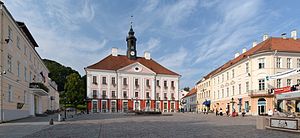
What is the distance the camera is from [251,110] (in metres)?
43.2

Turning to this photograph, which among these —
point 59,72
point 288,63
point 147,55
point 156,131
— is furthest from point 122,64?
point 156,131

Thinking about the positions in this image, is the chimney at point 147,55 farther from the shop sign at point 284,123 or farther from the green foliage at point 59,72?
the shop sign at point 284,123

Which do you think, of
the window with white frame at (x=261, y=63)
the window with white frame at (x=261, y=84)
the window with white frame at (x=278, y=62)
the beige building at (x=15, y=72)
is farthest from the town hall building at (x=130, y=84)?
the window with white frame at (x=278, y=62)

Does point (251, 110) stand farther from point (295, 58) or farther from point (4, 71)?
point (4, 71)

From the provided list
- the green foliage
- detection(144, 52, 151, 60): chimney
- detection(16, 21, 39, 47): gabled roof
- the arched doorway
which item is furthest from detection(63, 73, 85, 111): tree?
the green foliage

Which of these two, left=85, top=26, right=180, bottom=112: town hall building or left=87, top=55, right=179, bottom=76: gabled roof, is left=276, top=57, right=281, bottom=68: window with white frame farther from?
left=87, top=55, right=179, bottom=76: gabled roof

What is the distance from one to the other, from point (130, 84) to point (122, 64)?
5.55 meters

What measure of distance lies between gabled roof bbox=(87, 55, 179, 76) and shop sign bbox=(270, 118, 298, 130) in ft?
173

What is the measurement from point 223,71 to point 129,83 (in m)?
22.2

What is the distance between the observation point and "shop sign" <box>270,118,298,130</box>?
13.7 meters

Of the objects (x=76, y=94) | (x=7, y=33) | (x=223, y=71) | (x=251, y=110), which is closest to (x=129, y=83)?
(x=76, y=94)

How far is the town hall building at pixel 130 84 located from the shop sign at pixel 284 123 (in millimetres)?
47109

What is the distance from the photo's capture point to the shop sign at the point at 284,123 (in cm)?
1370

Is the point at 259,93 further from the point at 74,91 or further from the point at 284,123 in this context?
the point at 74,91
